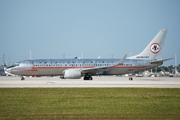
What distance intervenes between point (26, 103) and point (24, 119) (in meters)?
5.05

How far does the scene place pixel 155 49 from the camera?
180 feet

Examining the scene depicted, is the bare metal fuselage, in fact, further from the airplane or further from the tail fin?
the tail fin

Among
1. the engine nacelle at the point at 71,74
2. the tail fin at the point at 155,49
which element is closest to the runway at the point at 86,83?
the engine nacelle at the point at 71,74

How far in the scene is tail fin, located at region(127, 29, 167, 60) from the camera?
180ft

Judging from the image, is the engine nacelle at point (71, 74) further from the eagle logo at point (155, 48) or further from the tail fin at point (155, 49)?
the eagle logo at point (155, 48)

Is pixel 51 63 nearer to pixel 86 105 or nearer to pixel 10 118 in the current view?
pixel 86 105

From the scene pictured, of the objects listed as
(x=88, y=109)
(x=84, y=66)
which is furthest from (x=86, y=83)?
(x=88, y=109)

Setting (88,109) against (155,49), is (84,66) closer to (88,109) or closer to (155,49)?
(155,49)

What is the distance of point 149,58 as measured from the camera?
179 ft

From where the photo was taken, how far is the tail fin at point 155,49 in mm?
54781

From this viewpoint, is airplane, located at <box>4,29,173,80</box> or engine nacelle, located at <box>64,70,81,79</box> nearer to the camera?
engine nacelle, located at <box>64,70,81,79</box>

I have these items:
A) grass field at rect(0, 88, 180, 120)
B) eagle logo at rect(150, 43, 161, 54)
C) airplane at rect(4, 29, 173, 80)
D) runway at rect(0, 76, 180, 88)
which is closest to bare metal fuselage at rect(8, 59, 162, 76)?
airplane at rect(4, 29, 173, 80)

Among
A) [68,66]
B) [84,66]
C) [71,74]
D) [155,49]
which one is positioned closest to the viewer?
[71,74]

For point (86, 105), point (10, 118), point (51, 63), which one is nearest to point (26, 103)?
point (86, 105)
